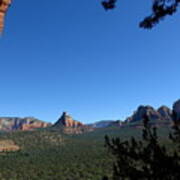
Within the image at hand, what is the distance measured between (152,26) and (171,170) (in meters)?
3.25

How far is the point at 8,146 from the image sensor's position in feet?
527

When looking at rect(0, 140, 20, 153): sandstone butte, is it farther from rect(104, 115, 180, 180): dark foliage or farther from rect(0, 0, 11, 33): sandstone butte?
rect(104, 115, 180, 180): dark foliage

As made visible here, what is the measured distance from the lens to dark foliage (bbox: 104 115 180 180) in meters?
4.63

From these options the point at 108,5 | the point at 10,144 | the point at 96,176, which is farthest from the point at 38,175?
the point at 10,144

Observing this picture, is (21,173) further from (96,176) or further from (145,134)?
(145,134)

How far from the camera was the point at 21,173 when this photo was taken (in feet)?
249

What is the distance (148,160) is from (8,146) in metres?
166

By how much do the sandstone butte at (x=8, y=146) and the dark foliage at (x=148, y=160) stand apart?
15512 centimetres

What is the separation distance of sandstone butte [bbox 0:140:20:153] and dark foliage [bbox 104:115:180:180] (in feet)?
509

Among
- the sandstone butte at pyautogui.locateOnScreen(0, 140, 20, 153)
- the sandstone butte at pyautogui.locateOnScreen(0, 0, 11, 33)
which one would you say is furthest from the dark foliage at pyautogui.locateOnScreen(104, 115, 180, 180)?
the sandstone butte at pyautogui.locateOnScreen(0, 140, 20, 153)

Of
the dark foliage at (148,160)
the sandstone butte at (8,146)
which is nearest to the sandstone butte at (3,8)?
the dark foliage at (148,160)

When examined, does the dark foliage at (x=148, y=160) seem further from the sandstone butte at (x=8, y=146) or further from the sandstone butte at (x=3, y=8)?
the sandstone butte at (x=8, y=146)

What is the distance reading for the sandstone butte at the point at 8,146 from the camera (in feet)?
509

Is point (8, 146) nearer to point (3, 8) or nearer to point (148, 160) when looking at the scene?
point (3, 8)
